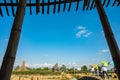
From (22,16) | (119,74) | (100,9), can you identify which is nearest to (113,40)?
(119,74)

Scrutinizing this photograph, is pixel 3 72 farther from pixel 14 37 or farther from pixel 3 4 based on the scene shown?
pixel 3 4

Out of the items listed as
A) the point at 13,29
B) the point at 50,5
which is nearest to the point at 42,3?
the point at 50,5

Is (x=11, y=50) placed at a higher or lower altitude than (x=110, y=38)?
lower

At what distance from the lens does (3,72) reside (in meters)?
1.68

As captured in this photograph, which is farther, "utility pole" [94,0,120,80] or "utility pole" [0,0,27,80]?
"utility pole" [94,0,120,80]

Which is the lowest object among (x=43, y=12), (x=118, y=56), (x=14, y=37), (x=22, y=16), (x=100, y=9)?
(x=118, y=56)

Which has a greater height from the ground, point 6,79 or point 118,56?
point 118,56

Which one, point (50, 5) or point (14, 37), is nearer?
point (14, 37)

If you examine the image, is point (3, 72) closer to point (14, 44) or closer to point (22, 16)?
point (14, 44)

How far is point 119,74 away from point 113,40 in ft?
1.52

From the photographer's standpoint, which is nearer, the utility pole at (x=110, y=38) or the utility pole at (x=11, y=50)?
the utility pole at (x=11, y=50)

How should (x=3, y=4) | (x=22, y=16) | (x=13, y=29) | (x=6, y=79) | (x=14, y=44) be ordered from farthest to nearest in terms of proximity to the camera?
(x=3, y=4) → (x=22, y=16) → (x=13, y=29) → (x=14, y=44) → (x=6, y=79)

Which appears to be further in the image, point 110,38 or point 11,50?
point 110,38

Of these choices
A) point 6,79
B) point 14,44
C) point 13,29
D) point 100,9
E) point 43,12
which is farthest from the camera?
point 43,12
